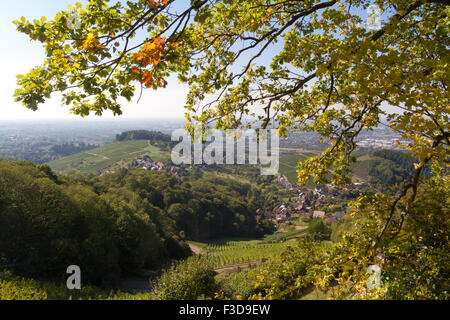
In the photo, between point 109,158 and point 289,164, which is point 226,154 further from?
point 109,158

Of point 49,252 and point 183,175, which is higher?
point 49,252

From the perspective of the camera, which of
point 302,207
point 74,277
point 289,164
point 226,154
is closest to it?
point 74,277

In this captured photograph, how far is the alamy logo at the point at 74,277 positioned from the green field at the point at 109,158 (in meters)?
105

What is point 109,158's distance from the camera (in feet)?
451

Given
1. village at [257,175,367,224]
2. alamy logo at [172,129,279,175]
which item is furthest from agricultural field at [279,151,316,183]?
village at [257,175,367,224]

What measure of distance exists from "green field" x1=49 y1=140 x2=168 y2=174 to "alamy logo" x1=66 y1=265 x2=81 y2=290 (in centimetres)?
10526

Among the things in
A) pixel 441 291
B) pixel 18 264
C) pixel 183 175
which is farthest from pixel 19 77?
pixel 183 175

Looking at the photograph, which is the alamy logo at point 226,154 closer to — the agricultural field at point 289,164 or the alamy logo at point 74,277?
the agricultural field at point 289,164

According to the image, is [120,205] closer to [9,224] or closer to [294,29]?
[9,224]

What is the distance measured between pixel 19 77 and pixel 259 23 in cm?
344

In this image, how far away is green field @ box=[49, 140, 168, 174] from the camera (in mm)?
120750

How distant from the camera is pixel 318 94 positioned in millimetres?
4930

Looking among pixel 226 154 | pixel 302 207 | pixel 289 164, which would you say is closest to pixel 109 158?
pixel 226 154

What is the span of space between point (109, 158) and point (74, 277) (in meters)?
132
